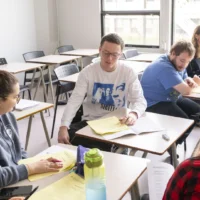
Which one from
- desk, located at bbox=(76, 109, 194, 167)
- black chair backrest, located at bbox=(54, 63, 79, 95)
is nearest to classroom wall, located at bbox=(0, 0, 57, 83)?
black chair backrest, located at bbox=(54, 63, 79, 95)

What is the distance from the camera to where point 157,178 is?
1593 mm

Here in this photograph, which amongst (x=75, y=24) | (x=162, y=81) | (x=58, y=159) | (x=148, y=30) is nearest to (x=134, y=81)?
(x=162, y=81)

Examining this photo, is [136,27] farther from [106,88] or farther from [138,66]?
[106,88]

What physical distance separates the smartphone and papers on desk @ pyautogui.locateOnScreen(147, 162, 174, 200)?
0.57 m

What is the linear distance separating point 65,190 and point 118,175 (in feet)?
0.86

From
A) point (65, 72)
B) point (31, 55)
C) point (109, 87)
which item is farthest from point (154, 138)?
point (31, 55)

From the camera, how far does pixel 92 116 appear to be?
8.16 feet

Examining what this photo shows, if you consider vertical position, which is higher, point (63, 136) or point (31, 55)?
point (31, 55)

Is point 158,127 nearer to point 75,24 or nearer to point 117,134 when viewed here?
point 117,134

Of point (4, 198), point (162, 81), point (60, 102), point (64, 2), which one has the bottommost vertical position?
point (60, 102)

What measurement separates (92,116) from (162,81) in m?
0.70

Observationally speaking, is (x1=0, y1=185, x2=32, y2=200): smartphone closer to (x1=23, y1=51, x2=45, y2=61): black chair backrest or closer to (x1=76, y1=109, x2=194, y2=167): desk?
(x1=76, y1=109, x2=194, y2=167): desk

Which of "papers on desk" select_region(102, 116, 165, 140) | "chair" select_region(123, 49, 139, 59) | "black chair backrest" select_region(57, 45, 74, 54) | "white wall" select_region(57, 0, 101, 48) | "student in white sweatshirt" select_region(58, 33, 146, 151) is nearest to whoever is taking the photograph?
"papers on desk" select_region(102, 116, 165, 140)

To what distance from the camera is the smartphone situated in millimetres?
1341
